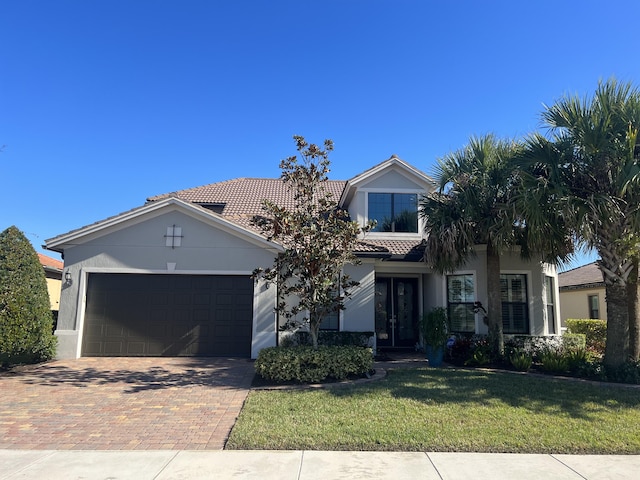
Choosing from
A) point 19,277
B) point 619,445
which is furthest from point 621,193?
point 19,277

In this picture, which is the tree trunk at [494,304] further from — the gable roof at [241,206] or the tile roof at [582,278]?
the tile roof at [582,278]

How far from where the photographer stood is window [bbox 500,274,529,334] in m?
13.4

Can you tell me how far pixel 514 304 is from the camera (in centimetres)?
1351

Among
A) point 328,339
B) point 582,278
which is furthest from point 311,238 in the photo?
point 582,278

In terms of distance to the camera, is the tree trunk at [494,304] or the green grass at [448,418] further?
the tree trunk at [494,304]

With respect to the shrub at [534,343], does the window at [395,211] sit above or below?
above

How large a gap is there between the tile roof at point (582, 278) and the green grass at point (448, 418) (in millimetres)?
15056

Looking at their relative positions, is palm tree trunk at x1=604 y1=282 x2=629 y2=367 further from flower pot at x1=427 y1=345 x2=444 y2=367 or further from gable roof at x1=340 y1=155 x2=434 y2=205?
gable roof at x1=340 y1=155 x2=434 y2=205

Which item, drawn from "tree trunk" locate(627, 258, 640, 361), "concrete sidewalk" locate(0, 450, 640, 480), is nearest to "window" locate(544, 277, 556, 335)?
"tree trunk" locate(627, 258, 640, 361)

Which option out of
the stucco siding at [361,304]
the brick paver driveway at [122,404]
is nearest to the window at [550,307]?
the stucco siding at [361,304]

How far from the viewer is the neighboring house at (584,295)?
2122cm

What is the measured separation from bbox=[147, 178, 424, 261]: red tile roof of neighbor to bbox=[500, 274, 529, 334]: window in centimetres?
287

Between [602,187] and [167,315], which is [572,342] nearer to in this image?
[602,187]

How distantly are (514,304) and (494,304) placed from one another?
2124mm
